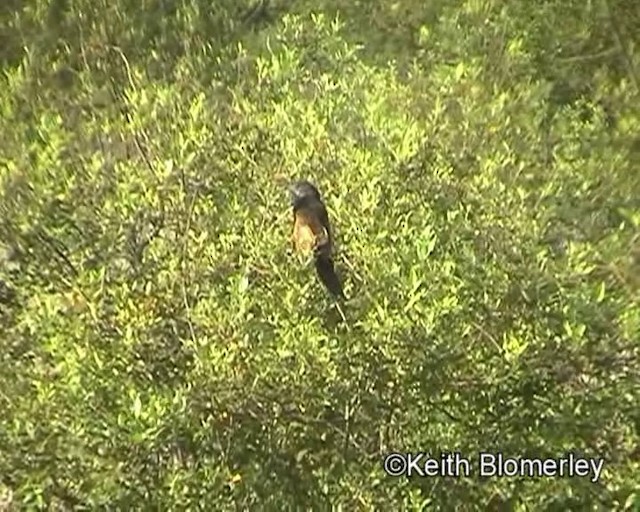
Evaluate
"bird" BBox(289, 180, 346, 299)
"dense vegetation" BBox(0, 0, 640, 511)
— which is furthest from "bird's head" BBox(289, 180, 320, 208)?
"dense vegetation" BBox(0, 0, 640, 511)

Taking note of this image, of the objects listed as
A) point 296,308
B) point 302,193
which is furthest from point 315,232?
point 296,308

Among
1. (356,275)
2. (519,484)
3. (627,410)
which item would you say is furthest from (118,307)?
(627,410)

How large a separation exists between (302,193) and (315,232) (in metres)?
0.15

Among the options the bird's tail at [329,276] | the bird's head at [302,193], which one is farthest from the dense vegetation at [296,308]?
the bird's head at [302,193]

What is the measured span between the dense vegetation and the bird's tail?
2.3 inches

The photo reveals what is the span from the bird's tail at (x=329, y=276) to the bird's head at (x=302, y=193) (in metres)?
0.20

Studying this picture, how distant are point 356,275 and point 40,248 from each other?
118 centimetres

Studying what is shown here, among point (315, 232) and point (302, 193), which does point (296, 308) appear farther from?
point (302, 193)

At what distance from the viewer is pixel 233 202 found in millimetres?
4277

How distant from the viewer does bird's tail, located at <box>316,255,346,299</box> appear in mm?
3883

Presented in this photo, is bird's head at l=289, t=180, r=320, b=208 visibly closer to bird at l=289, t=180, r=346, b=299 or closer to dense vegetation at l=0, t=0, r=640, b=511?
bird at l=289, t=180, r=346, b=299

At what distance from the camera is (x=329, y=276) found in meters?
3.92

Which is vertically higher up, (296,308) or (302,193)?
(302,193)

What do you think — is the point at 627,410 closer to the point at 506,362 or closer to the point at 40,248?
the point at 506,362
